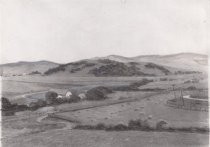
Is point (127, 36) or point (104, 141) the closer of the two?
point (104, 141)

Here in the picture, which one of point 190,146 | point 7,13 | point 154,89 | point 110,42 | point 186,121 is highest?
point 7,13

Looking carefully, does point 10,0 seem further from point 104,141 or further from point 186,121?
point 186,121

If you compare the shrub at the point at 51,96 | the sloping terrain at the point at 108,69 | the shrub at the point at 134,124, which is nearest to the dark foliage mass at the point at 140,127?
the shrub at the point at 134,124

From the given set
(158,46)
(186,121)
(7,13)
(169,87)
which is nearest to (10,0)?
(7,13)

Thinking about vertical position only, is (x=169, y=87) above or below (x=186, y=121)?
above

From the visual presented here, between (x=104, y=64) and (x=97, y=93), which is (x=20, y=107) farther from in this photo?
(x=104, y=64)

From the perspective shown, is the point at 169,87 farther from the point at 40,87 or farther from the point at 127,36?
the point at 40,87

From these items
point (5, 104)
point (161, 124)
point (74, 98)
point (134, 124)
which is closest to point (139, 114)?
point (134, 124)

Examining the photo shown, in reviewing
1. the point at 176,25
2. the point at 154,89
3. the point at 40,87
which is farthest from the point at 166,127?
the point at 40,87

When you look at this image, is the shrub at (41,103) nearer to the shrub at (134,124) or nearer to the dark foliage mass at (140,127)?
the dark foliage mass at (140,127)
